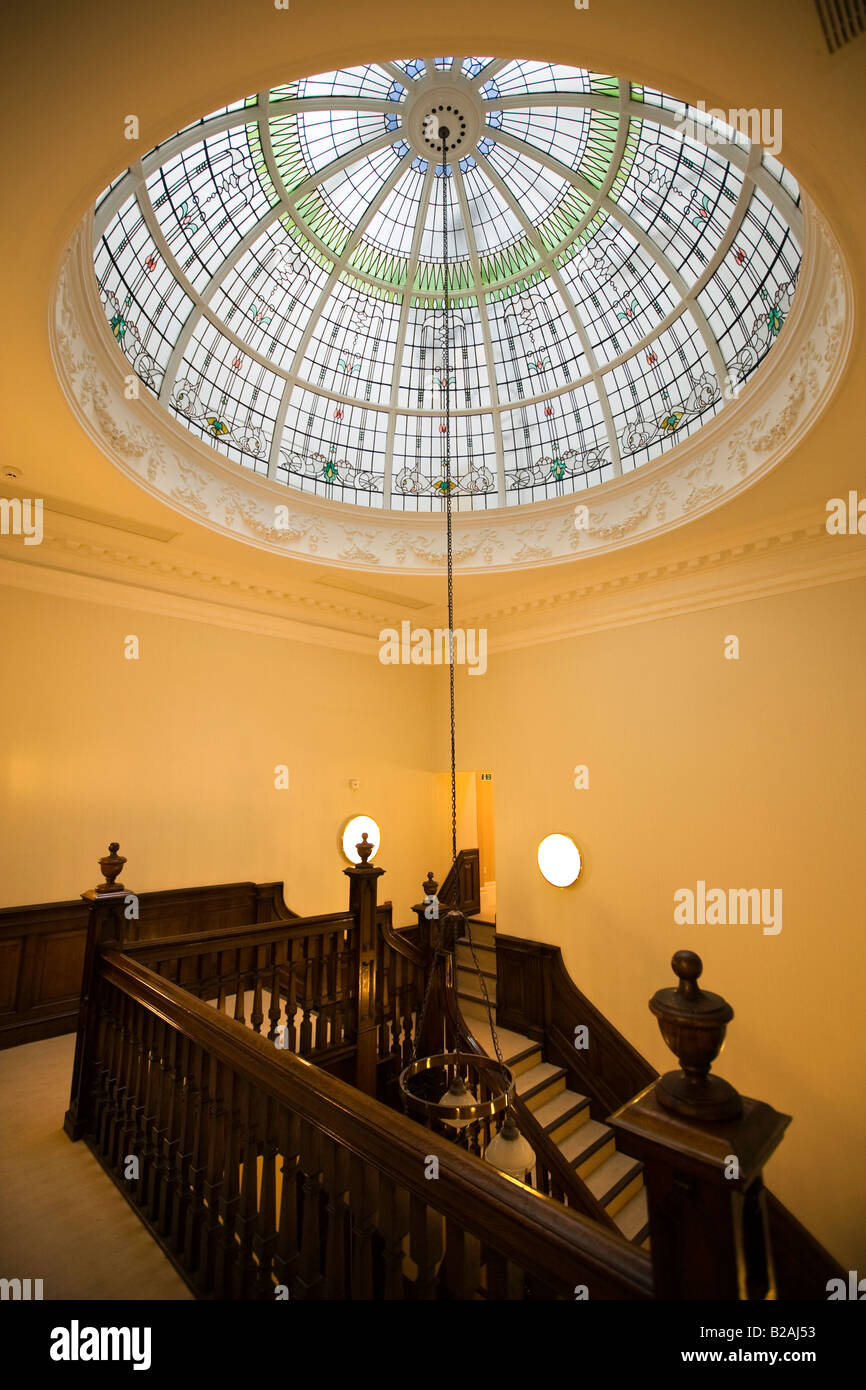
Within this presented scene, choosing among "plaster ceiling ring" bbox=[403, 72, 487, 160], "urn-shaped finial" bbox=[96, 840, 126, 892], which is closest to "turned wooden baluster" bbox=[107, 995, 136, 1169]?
"urn-shaped finial" bbox=[96, 840, 126, 892]

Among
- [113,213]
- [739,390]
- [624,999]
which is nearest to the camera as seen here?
[113,213]

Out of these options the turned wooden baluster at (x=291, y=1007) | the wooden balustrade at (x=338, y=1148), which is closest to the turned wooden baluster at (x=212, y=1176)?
the wooden balustrade at (x=338, y=1148)

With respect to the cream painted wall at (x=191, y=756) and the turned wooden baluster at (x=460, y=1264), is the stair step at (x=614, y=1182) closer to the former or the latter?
the cream painted wall at (x=191, y=756)

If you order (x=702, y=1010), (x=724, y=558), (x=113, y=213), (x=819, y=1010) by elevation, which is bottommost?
(x=819, y=1010)

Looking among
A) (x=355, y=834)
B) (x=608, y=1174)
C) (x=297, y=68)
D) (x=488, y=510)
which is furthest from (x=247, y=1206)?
(x=488, y=510)

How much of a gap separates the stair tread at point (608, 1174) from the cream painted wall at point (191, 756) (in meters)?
4.72

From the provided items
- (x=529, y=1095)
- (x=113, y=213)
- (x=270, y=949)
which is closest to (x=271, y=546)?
(x=113, y=213)

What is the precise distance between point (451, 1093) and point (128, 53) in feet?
20.9

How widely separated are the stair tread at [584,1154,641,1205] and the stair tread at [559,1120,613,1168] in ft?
0.40

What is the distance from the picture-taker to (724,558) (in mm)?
8039

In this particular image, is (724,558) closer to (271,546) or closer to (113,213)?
(271,546)

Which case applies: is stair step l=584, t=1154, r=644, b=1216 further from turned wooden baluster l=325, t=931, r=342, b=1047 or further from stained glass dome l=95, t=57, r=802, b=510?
stained glass dome l=95, t=57, r=802, b=510

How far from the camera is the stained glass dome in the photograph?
6.02 meters
